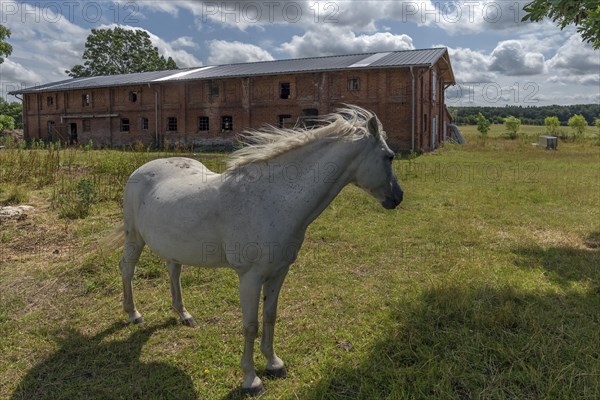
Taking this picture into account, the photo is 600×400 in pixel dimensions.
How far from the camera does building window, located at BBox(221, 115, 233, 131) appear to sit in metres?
27.6

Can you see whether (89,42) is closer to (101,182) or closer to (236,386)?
(101,182)

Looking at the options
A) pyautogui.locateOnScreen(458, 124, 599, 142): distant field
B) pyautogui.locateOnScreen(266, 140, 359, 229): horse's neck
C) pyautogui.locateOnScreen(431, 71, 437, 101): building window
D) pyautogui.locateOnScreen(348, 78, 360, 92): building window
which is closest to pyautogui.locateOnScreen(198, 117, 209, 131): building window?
pyautogui.locateOnScreen(348, 78, 360, 92): building window

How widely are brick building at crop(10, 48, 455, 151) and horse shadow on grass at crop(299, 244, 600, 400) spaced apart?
15.8 m

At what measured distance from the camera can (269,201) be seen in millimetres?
2855

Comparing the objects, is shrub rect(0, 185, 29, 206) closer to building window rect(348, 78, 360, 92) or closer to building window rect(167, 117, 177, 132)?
building window rect(348, 78, 360, 92)

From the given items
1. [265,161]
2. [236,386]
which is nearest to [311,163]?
[265,161]

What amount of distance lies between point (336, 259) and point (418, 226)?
2531 millimetres

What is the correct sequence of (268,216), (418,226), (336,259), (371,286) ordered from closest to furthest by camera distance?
(268,216) < (371,286) < (336,259) < (418,226)

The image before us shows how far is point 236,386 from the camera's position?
3041mm

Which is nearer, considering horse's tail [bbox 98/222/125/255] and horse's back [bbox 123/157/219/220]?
horse's back [bbox 123/157/219/220]

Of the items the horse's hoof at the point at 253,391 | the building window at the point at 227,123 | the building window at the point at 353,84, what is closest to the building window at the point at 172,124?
the building window at the point at 227,123

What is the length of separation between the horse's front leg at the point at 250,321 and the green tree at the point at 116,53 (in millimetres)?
52920

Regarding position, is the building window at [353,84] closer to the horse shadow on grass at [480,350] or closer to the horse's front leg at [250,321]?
the horse shadow on grass at [480,350]

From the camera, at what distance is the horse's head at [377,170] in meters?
2.93
